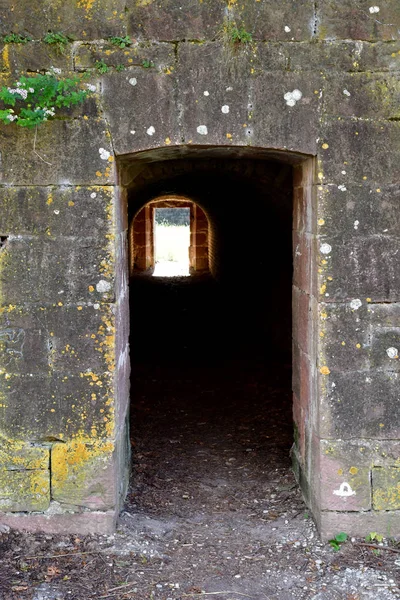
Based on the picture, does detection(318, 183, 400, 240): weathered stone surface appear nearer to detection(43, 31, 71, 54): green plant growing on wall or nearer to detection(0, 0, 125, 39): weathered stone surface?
detection(0, 0, 125, 39): weathered stone surface

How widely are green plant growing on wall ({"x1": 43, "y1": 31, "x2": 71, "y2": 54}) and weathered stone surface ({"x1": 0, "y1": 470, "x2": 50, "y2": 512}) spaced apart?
8.77 feet

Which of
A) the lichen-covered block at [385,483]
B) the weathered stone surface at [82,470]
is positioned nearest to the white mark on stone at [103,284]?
the weathered stone surface at [82,470]

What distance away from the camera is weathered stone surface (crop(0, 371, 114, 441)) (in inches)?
161

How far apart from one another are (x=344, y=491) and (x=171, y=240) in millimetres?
17038

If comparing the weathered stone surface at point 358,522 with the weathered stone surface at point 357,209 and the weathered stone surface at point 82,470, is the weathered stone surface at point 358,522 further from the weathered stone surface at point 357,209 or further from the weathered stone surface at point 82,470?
the weathered stone surface at point 357,209

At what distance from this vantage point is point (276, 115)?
395cm

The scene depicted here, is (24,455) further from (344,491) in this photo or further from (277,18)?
(277,18)

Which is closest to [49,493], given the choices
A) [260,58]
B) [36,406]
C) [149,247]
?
[36,406]

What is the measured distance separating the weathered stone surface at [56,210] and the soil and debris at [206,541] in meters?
1.98

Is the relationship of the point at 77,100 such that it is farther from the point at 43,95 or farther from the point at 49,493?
the point at 49,493

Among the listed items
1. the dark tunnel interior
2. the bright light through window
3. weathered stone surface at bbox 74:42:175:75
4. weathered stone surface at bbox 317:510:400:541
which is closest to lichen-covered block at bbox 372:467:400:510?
weathered stone surface at bbox 317:510:400:541

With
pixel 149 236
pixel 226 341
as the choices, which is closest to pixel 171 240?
pixel 149 236

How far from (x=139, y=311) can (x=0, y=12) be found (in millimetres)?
8874

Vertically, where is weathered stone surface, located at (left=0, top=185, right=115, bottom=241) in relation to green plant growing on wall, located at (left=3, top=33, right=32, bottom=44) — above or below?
below
